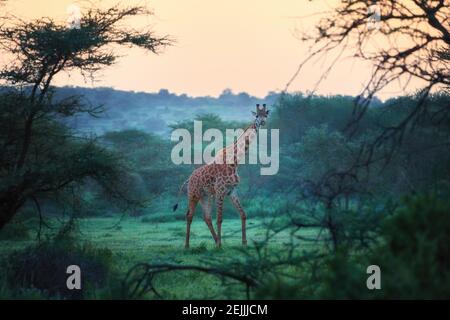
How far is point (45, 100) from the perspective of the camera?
39.6ft

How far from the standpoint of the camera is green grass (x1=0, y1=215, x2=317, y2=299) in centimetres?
866

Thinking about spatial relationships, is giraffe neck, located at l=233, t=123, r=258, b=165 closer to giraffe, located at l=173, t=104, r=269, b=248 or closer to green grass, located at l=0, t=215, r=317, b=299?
giraffe, located at l=173, t=104, r=269, b=248

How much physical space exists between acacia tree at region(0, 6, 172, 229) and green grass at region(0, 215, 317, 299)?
1.45 metres

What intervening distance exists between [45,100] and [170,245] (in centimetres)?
419

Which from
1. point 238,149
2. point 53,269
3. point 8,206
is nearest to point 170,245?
point 238,149

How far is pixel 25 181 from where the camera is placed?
1099 cm

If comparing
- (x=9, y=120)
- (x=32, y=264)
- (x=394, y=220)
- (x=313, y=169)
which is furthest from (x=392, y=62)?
(x=313, y=169)

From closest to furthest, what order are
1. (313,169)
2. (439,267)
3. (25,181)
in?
1. (439,267)
2. (25,181)
3. (313,169)
